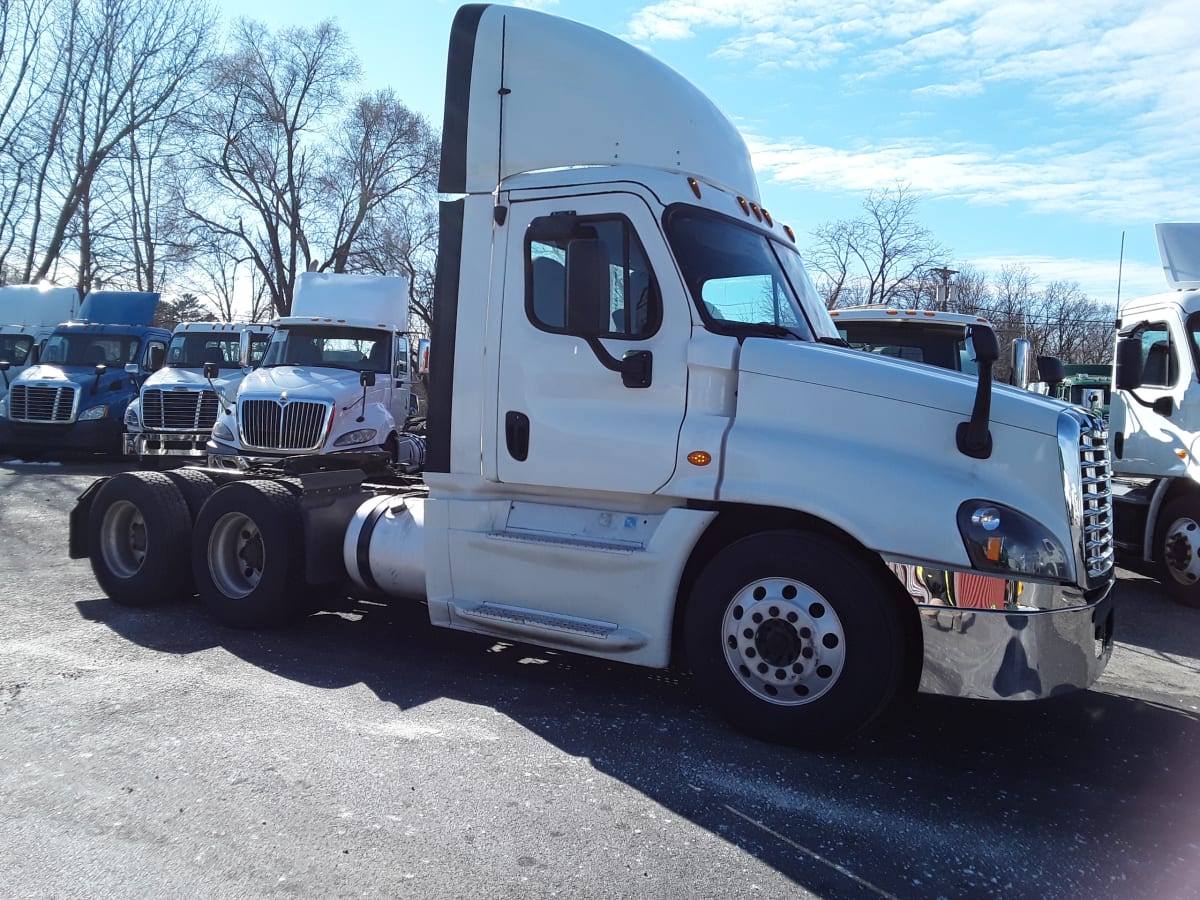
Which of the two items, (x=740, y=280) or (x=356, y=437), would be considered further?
(x=356, y=437)

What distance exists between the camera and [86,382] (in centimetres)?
1762

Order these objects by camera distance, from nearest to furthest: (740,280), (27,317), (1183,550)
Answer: (740,280), (1183,550), (27,317)

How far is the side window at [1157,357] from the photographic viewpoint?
8414 mm

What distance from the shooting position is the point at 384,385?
13008mm

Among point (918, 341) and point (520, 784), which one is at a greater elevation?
point (918, 341)

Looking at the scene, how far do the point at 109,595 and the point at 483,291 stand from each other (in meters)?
3.90

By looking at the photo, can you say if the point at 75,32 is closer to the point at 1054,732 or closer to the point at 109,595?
the point at 109,595

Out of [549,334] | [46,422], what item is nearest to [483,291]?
[549,334]

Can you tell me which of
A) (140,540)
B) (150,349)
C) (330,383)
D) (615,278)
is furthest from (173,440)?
(615,278)

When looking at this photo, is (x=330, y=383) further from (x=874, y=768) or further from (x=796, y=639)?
(x=874, y=768)

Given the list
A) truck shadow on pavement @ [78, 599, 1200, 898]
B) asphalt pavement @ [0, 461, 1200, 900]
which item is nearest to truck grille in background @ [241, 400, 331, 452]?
truck shadow on pavement @ [78, 599, 1200, 898]

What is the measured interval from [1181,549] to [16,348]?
22.9m

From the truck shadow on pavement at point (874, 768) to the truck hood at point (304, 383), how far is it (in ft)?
19.1

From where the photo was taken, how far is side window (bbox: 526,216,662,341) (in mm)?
4742
